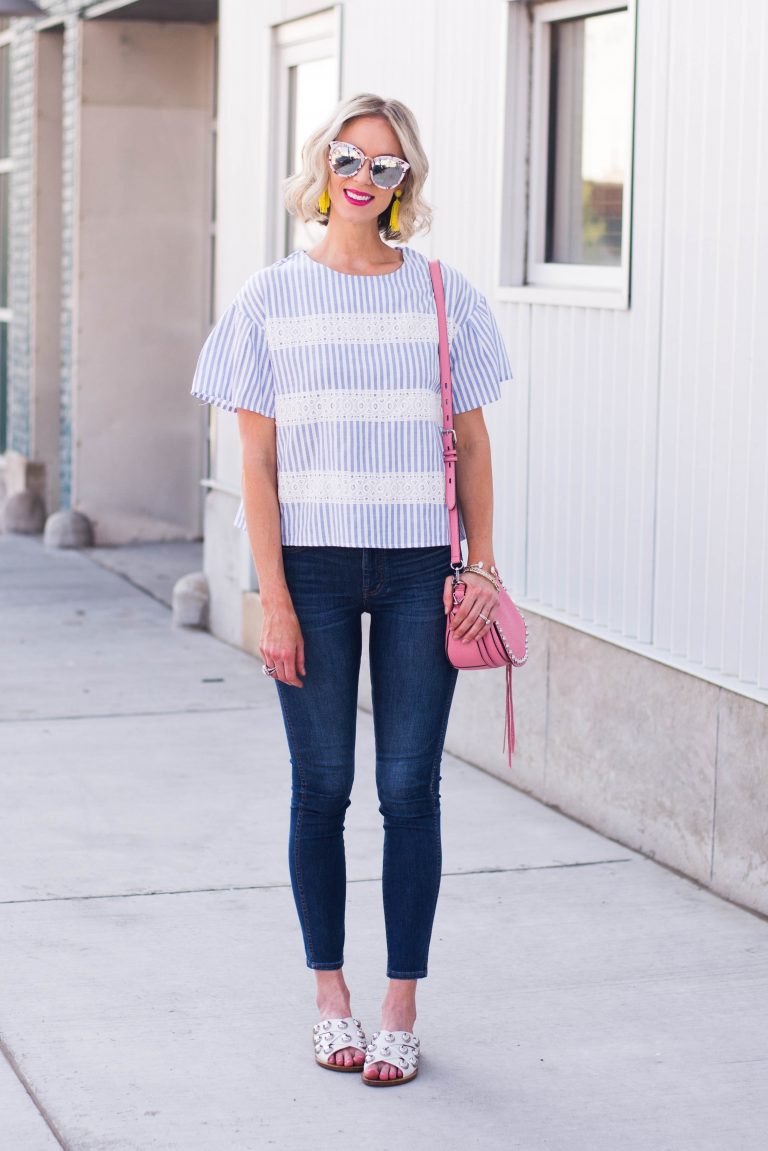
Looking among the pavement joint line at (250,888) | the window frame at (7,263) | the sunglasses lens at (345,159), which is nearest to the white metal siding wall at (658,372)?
the pavement joint line at (250,888)

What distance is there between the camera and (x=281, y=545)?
12.1 ft

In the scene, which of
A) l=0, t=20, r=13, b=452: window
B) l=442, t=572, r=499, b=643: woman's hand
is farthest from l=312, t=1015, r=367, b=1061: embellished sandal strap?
l=0, t=20, r=13, b=452: window

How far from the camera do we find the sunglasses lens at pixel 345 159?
3598 millimetres

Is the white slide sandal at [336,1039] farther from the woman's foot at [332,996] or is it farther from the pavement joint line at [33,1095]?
the pavement joint line at [33,1095]

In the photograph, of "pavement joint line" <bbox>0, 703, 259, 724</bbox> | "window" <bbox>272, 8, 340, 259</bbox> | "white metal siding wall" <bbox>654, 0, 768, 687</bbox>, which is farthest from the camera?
"window" <bbox>272, 8, 340, 259</bbox>

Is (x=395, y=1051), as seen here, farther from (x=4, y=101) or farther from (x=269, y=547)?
(x=4, y=101)

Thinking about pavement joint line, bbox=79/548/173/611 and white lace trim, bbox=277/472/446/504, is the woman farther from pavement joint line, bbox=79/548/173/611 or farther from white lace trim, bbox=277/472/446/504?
pavement joint line, bbox=79/548/173/611

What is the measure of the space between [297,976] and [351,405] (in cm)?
147

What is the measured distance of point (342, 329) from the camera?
11.9 feet

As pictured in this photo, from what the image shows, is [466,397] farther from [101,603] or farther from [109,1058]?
[101,603]

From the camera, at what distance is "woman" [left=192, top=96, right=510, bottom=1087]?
3635 mm

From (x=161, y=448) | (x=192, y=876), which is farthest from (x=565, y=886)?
(x=161, y=448)

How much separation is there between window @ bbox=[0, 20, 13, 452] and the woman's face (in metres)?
10.1

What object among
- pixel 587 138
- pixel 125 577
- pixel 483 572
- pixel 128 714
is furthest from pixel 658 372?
pixel 125 577
